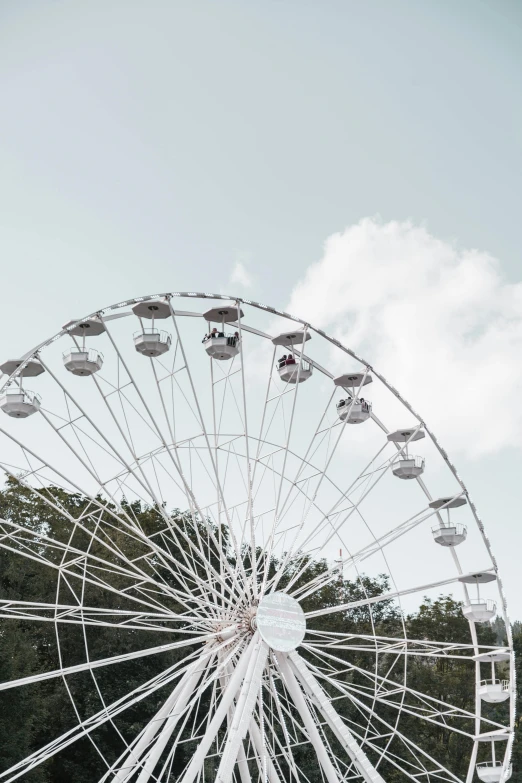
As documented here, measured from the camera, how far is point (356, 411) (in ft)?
77.8

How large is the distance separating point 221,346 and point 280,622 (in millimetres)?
6867

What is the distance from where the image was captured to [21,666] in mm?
31953

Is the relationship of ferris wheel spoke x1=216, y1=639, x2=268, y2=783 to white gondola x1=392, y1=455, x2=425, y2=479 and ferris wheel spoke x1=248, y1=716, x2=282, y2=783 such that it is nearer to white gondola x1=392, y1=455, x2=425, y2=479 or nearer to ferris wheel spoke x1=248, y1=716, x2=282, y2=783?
ferris wheel spoke x1=248, y1=716, x2=282, y2=783

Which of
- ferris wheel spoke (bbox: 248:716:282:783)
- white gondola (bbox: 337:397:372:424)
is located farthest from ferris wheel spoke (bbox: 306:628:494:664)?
white gondola (bbox: 337:397:372:424)

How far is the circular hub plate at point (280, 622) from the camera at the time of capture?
59.6 ft

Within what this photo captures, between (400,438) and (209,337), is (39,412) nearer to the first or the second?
(209,337)

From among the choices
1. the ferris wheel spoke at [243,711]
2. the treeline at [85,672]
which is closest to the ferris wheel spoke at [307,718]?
the ferris wheel spoke at [243,711]

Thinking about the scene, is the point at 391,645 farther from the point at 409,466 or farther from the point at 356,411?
the point at 356,411

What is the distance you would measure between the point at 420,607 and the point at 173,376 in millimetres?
33269

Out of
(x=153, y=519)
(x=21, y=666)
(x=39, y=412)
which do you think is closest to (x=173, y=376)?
(x=39, y=412)

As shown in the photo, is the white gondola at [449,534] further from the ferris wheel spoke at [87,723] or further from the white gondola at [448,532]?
the ferris wheel spoke at [87,723]

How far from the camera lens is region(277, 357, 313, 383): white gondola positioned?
2352 cm

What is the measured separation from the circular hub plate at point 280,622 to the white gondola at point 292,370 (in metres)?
6.68

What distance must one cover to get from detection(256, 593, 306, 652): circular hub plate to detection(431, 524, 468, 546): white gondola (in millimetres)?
6084
